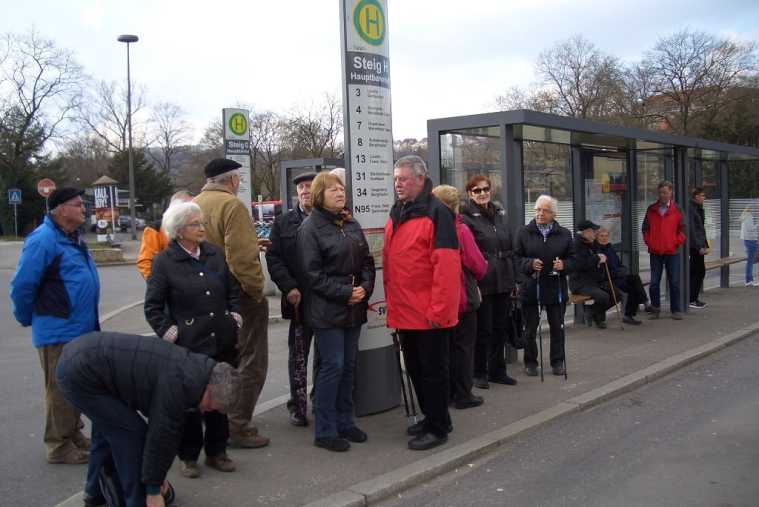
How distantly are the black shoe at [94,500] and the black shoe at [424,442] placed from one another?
200 cm

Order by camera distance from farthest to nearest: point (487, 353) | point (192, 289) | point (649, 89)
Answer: point (649, 89) < point (487, 353) < point (192, 289)

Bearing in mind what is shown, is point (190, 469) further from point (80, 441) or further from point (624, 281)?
point (624, 281)

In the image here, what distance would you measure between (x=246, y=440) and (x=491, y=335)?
2539 mm

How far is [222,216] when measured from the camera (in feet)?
16.0

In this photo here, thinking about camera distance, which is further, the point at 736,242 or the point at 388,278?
the point at 736,242

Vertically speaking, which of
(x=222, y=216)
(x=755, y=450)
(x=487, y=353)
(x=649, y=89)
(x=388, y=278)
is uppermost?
(x=649, y=89)

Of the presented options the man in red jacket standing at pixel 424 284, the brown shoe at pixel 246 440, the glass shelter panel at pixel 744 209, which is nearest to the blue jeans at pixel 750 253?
the glass shelter panel at pixel 744 209

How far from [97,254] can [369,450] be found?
75.5 feet

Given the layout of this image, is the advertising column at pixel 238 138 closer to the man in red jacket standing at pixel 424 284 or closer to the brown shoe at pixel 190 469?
the man in red jacket standing at pixel 424 284

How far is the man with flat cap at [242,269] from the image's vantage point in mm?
4824

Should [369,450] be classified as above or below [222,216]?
below

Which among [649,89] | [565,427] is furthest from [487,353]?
[649,89]

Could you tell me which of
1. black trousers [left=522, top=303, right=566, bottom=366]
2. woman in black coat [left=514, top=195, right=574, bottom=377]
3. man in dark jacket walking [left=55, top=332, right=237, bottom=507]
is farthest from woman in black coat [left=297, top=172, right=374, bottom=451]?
black trousers [left=522, top=303, right=566, bottom=366]

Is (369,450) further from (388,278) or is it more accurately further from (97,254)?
(97,254)
